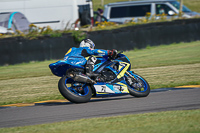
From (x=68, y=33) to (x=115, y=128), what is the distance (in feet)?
35.7

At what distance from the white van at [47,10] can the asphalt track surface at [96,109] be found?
1163cm

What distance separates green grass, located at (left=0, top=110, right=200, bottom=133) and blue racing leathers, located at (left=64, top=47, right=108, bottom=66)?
5.63ft

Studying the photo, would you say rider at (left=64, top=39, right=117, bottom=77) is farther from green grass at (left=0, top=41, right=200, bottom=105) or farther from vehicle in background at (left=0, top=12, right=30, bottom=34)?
vehicle in background at (left=0, top=12, right=30, bottom=34)

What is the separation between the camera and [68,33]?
14.8 metres

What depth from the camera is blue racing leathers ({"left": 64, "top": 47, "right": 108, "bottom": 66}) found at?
20.9 feet

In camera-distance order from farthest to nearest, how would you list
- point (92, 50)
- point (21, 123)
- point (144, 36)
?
1. point (144, 36)
2. point (92, 50)
3. point (21, 123)

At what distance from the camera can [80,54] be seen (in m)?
6.51

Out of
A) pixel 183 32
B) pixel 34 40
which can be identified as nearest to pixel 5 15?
pixel 34 40

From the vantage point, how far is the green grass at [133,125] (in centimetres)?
416

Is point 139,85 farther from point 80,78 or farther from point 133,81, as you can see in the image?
point 80,78

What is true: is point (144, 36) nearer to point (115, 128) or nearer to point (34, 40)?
point (34, 40)

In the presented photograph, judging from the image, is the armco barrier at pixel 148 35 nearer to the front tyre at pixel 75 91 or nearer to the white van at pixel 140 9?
the white van at pixel 140 9

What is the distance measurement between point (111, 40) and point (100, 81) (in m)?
8.72

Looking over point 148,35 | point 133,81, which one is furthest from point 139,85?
point 148,35
